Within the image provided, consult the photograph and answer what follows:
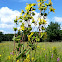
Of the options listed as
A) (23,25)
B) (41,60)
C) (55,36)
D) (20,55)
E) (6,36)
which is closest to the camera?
(20,55)

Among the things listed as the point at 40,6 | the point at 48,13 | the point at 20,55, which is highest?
the point at 40,6

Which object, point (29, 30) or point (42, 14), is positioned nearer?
point (29, 30)

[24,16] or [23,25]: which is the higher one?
[24,16]

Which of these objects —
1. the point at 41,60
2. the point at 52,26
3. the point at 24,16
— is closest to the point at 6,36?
the point at 52,26

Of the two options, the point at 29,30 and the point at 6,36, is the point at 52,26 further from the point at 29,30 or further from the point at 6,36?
the point at 29,30

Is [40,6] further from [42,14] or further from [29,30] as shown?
[29,30]

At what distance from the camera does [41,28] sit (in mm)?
1912

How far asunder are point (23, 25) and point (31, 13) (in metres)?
0.27

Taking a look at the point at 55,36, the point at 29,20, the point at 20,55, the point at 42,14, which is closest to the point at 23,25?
the point at 29,20

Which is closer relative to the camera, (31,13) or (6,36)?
(31,13)

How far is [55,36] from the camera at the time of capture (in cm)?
1664

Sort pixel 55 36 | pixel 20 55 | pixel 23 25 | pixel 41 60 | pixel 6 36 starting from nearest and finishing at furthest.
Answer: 1. pixel 20 55
2. pixel 23 25
3. pixel 41 60
4. pixel 55 36
5. pixel 6 36

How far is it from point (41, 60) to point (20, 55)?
215cm

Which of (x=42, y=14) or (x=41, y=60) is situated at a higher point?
(x=42, y=14)
